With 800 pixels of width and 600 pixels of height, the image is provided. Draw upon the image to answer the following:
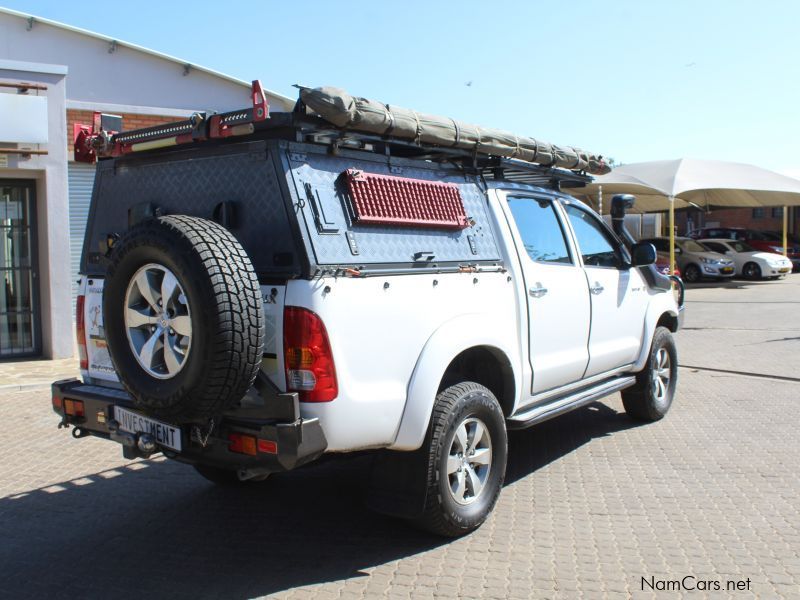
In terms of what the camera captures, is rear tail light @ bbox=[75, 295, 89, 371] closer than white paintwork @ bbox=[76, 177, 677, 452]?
No

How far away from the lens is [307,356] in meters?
3.42

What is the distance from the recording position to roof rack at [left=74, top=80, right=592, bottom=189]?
3.67m

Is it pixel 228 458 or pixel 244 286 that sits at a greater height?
pixel 244 286

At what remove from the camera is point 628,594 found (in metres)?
3.60

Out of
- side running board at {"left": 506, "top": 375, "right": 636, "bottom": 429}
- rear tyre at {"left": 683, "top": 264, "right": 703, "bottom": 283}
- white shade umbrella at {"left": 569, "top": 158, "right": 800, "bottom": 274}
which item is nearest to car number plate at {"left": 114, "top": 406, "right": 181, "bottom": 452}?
side running board at {"left": 506, "top": 375, "right": 636, "bottom": 429}

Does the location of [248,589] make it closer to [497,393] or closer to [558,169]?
[497,393]

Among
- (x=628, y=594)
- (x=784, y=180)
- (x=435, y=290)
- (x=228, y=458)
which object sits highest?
(x=784, y=180)

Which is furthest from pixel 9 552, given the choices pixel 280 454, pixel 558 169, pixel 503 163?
pixel 558 169

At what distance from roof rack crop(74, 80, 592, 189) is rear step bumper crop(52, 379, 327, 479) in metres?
1.23

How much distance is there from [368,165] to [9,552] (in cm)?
286

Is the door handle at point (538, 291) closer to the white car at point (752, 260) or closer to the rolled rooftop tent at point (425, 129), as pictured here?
the rolled rooftop tent at point (425, 129)

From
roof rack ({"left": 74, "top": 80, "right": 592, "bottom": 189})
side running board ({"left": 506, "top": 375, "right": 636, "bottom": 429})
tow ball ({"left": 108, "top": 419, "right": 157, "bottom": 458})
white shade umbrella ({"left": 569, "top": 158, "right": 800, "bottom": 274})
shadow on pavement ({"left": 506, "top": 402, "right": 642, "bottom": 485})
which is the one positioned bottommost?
shadow on pavement ({"left": 506, "top": 402, "right": 642, "bottom": 485})

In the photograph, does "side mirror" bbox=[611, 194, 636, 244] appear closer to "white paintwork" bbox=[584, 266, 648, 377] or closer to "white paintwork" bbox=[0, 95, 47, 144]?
"white paintwork" bbox=[584, 266, 648, 377]

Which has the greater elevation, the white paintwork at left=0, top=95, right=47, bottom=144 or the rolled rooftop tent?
the white paintwork at left=0, top=95, right=47, bottom=144
